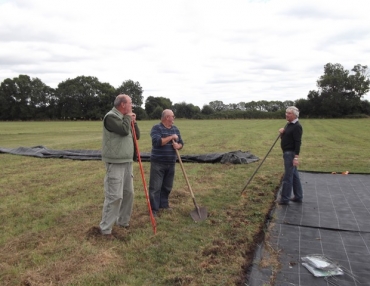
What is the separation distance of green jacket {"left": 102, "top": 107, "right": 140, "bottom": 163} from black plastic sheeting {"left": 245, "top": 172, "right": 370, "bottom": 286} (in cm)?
224

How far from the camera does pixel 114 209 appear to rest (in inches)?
175

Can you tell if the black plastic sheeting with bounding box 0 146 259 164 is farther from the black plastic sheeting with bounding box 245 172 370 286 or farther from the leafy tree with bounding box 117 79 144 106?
the leafy tree with bounding box 117 79 144 106

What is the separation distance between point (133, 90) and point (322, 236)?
76.5 meters

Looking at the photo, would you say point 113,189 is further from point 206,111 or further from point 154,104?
point 154,104

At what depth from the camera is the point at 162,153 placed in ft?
17.6

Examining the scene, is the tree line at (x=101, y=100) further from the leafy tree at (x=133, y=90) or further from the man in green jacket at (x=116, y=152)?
the man in green jacket at (x=116, y=152)

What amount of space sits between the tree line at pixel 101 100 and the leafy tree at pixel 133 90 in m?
Result: 0.91

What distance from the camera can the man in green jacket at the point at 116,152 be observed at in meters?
4.23

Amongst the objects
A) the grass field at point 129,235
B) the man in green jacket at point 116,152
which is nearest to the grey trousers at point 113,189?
the man in green jacket at point 116,152

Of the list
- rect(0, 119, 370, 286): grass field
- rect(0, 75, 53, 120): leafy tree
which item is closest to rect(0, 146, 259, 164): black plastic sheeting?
rect(0, 119, 370, 286): grass field

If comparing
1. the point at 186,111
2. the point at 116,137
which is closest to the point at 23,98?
the point at 186,111

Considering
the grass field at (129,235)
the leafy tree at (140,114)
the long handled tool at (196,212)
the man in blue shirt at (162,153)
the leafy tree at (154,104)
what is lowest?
the grass field at (129,235)

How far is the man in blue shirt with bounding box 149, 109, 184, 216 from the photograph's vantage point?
5270 millimetres

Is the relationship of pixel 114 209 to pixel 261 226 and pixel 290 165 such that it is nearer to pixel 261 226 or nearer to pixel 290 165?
pixel 261 226
